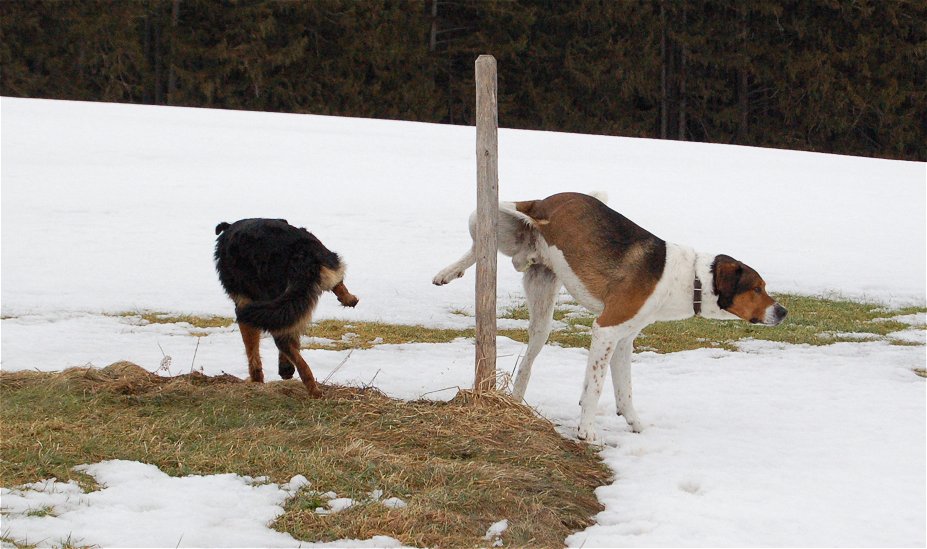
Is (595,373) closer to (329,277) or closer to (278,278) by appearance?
(329,277)

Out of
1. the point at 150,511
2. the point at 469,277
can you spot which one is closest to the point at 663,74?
the point at 469,277

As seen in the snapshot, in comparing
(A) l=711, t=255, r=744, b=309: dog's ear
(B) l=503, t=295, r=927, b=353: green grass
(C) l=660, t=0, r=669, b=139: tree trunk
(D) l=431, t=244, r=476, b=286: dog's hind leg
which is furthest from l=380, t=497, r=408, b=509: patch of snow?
(C) l=660, t=0, r=669, b=139: tree trunk

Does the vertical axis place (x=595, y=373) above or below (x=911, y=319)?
above

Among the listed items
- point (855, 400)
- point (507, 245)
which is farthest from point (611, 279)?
point (855, 400)

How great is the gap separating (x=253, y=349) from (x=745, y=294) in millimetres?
3462

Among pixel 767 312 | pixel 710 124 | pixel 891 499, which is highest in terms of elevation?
pixel 710 124

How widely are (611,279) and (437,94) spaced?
29647 millimetres

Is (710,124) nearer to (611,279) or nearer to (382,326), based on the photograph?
(382,326)

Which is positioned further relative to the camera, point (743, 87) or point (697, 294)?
point (743, 87)

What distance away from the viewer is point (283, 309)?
21.5 ft

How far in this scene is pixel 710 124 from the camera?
3688 cm

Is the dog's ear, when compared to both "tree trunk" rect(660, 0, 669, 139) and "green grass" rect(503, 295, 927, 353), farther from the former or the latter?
"tree trunk" rect(660, 0, 669, 139)

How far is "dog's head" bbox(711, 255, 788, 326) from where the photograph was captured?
6.75 m

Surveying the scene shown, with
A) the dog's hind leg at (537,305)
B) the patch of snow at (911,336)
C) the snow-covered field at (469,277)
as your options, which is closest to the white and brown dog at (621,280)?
the dog's hind leg at (537,305)
